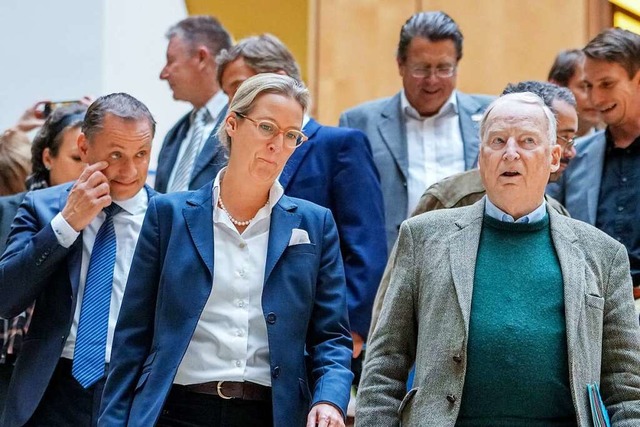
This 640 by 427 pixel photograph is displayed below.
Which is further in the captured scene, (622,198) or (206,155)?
(206,155)

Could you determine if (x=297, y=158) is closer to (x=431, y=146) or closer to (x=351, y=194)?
(x=351, y=194)

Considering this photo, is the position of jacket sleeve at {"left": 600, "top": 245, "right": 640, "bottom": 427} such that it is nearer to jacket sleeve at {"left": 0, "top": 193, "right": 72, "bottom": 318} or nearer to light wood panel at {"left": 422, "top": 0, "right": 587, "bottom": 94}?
jacket sleeve at {"left": 0, "top": 193, "right": 72, "bottom": 318}

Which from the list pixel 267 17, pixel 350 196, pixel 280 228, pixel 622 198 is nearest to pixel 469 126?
pixel 622 198

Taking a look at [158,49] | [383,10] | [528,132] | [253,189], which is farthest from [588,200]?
[158,49]

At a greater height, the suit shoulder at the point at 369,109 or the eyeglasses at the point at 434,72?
the eyeglasses at the point at 434,72

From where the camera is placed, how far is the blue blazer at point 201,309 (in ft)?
9.33

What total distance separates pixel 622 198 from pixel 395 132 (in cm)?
98

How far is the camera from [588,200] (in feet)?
13.8

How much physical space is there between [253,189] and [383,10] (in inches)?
160

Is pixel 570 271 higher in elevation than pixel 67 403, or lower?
higher

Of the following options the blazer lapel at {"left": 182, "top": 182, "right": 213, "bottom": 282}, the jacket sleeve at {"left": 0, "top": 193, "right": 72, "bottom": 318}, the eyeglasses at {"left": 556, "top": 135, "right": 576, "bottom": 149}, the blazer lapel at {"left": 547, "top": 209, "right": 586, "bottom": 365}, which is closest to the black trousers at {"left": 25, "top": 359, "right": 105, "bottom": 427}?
the jacket sleeve at {"left": 0, "top": 193, "right": 72, "bottom": 318}

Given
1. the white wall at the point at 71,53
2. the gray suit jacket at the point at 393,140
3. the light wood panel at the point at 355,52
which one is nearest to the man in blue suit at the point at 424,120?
the gray suit jacket at the point at 393,140

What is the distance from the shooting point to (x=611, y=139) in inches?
169

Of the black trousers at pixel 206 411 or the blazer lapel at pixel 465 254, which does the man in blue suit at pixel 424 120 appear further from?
the black trousers at pixel 206 411
